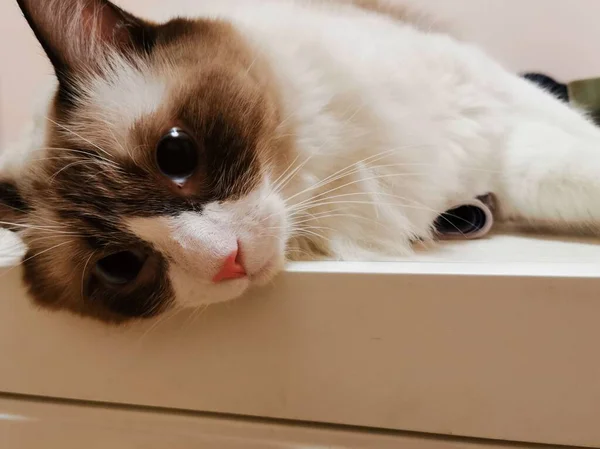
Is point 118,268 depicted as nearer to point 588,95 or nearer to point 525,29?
point 588,95

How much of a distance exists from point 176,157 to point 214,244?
0.54ft

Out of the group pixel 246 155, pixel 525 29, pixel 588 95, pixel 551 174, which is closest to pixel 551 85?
pixel 588 95

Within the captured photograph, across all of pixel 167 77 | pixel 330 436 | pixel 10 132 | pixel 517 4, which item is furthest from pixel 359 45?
pixel 10 132

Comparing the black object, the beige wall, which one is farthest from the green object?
the beige wall

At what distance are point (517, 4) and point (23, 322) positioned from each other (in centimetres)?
206

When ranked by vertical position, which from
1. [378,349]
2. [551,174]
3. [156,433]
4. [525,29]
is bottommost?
[156,433]

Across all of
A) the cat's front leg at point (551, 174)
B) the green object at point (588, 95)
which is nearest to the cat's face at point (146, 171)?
the cat's front leg at point (551, 174)

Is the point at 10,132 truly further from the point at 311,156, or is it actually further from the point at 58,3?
the point at 311,156

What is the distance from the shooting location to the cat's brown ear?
92 cm

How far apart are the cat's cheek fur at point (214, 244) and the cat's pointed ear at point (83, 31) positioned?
0.34 meters

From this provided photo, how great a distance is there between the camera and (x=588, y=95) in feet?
5.43

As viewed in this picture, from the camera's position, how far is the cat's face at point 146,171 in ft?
2.37

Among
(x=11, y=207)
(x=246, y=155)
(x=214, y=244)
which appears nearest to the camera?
(x=214, y=244)

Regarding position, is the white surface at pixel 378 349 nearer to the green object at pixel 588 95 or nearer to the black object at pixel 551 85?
the green object at pixel 588 95
